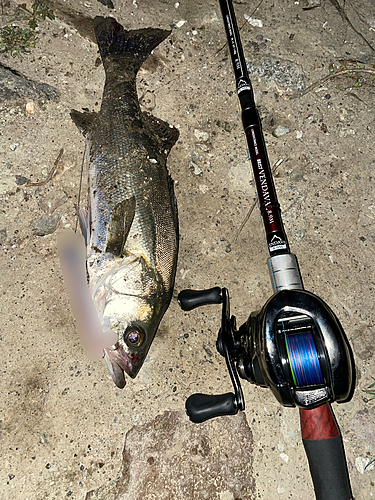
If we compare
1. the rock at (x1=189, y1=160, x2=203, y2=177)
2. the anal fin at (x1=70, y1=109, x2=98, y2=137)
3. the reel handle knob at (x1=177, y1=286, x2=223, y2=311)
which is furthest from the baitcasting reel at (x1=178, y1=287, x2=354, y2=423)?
the anal fin at (x1=70, y1=109, x2=98, y2=137)

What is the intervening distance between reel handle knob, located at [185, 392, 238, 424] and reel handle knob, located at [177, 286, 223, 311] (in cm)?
63

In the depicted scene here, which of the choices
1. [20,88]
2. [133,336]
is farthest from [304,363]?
[20,88]

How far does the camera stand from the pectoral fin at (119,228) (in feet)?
8.71

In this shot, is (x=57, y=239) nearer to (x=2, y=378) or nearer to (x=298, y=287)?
(x=2, y=378)

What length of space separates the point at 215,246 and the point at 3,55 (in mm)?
2543

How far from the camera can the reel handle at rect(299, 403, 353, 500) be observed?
214 cm

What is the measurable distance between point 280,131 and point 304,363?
2229 millimetres

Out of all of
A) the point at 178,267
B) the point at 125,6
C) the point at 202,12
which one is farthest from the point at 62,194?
the point at 202,12

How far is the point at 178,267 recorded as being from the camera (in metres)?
3.04

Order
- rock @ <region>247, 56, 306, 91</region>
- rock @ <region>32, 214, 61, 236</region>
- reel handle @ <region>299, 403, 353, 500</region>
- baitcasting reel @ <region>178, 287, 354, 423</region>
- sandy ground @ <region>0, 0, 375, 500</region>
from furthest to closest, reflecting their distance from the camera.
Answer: rock @ <region>247, 56, 306, 91</region>
rock @ <region>32, 214, 61, 236</region>
sandy ground @ <region>0, 0, 375, 500</region>
reel handle @ <region>299, 403, 353, 500</region>
baitcasting reel @ <region>178, 287, 354, 423</region>

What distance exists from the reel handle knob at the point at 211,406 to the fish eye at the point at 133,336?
1.80 feet

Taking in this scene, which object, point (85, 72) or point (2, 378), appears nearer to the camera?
point (2, 378)

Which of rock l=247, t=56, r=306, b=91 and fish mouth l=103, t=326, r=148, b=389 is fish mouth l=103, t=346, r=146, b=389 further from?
rock l=247, t=56, r=306, b=91

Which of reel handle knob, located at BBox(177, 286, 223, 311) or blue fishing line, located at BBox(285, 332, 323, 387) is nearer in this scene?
blue fishing line, located at BBox(285, 332, 323, 387)
